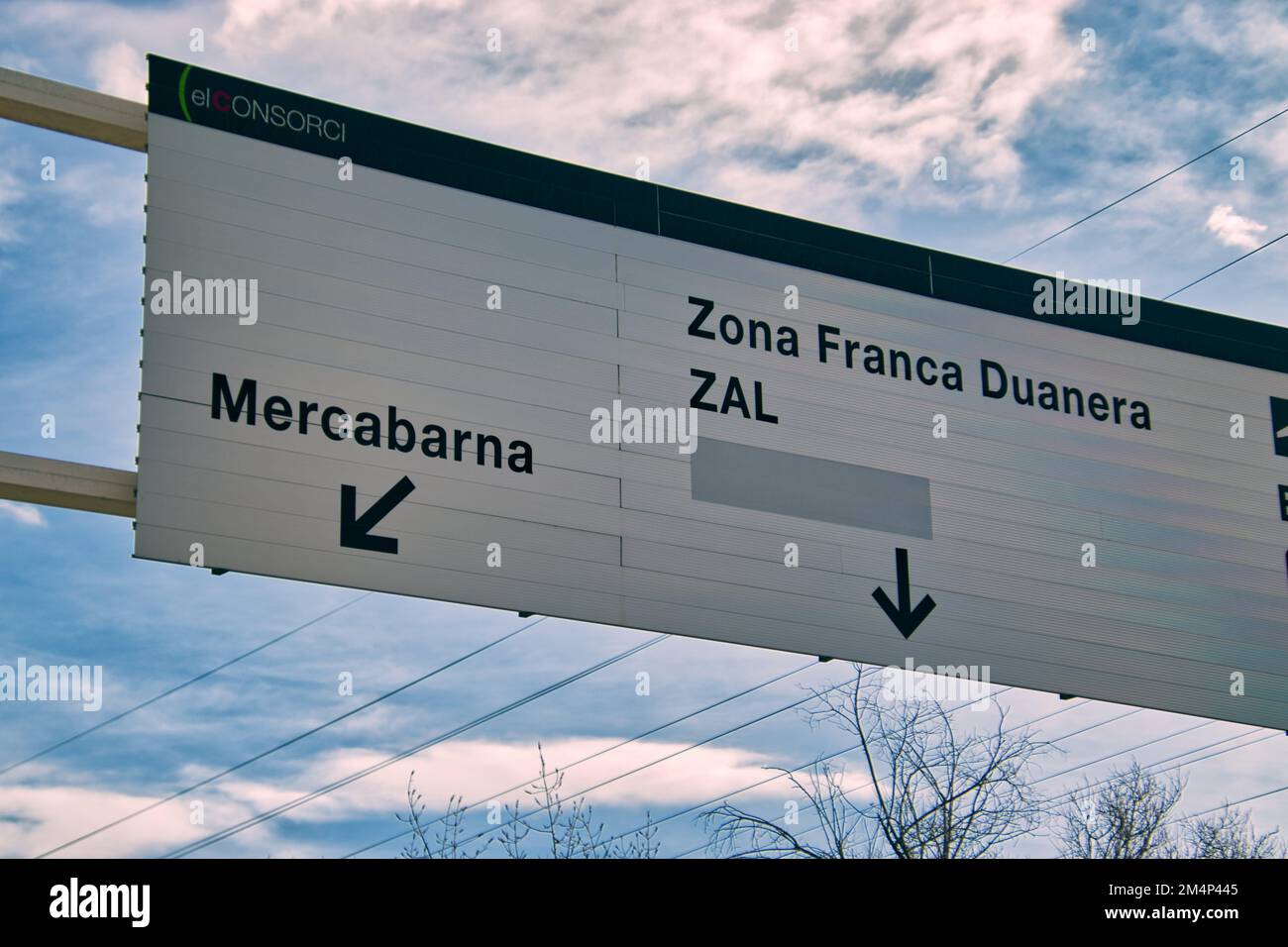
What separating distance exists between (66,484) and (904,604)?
18.8 feet

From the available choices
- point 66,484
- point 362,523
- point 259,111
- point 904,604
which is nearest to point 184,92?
point 259,111

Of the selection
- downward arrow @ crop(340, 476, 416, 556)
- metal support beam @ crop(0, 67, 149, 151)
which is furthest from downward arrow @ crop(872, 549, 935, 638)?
metal support beam @ crop(0, 67, 149, 151)

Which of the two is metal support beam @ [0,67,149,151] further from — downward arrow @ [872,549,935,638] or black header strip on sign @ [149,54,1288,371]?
downward arrow @ [872,549,935,638]

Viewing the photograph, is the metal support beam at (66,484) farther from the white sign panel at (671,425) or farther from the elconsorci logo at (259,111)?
the elconsorci logo at (259,111)

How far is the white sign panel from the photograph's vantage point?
419 inches

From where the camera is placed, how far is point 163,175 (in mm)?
10695

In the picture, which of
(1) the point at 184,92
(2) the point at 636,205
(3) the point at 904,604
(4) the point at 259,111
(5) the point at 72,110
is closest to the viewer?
(5) the point at 72,110

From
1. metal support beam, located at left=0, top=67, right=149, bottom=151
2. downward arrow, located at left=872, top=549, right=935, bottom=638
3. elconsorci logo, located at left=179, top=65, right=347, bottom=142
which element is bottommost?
downward arrow, located at left=872, top=549, right=935, bottom=638

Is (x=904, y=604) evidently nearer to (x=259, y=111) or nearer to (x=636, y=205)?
(x=636, y=205)

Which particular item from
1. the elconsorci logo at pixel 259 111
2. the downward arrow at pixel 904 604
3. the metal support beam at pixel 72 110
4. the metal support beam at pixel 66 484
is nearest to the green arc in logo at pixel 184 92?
the elconsorci logo at pixel 259 111

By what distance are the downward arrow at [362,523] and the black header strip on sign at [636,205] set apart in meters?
2.28

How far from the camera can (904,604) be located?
12391 millimetres
